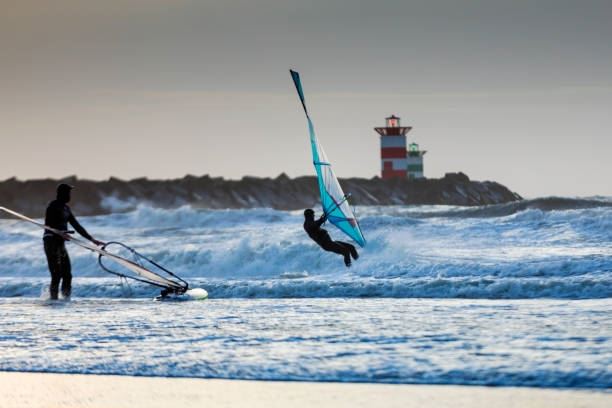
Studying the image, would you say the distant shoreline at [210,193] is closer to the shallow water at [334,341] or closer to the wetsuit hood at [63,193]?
the wetsuit hood at [63,193]

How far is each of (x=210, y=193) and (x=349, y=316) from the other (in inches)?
1813

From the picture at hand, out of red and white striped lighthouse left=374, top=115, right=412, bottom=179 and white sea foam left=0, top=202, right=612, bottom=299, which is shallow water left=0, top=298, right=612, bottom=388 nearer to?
white sea foam left=0, top=202, right=612, bottom=299

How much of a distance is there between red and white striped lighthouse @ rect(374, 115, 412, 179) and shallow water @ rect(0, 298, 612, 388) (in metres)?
48.4

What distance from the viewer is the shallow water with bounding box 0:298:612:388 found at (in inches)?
239

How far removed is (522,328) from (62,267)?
20.6ft

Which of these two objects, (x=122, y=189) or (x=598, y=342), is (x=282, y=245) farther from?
(x=122, y=189)

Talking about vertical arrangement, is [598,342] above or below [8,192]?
below

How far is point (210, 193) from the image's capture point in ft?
180

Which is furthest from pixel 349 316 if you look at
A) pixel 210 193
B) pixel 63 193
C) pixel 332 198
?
pixel 210 193

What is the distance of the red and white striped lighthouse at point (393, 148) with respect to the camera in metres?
58.8

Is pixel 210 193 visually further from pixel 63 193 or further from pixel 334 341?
pixel 334 341

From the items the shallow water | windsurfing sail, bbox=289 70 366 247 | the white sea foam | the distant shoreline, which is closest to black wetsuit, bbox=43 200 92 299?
the shallow water

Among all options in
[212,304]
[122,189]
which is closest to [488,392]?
[212,304]

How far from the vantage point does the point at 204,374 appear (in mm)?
6172
